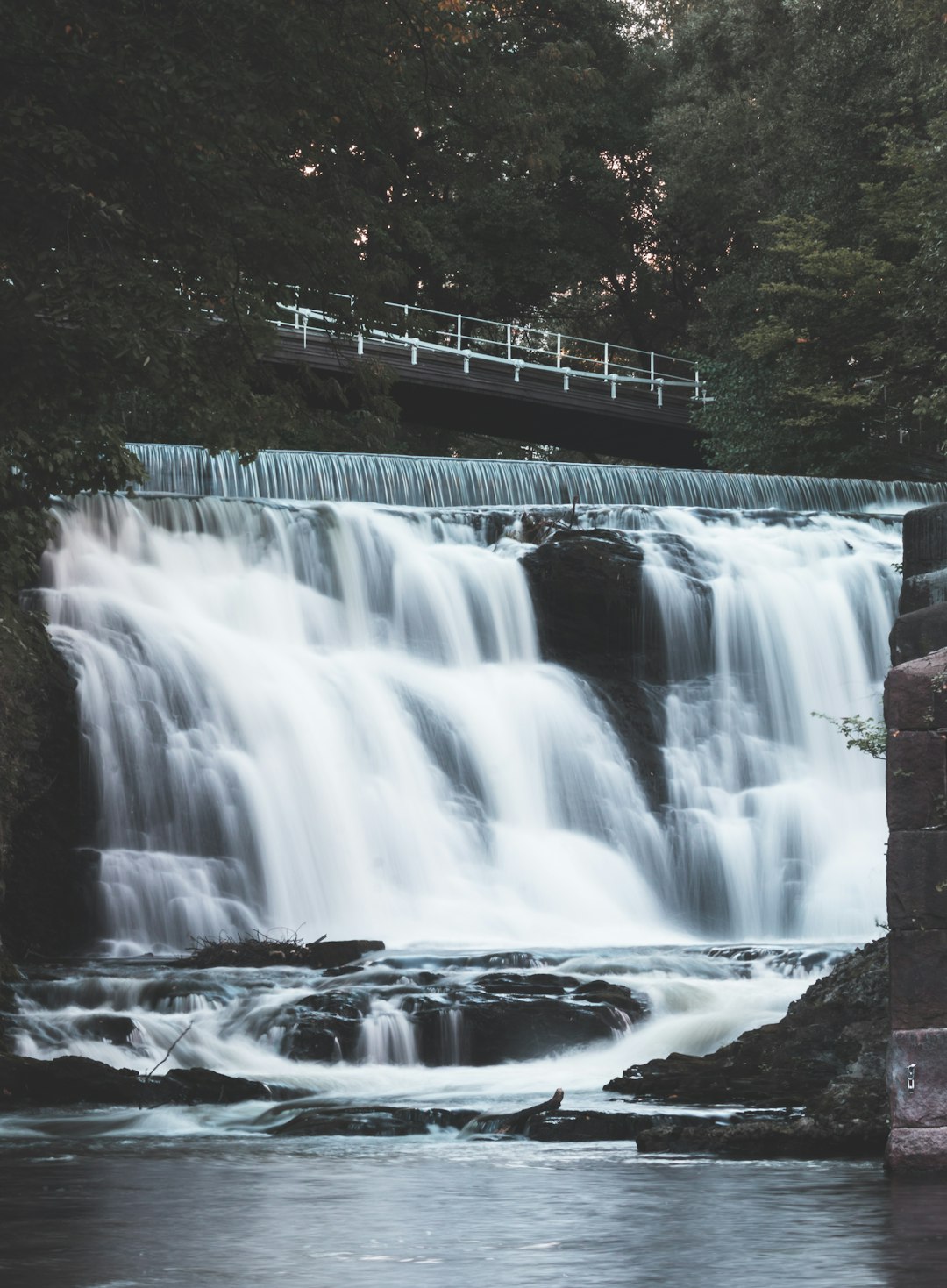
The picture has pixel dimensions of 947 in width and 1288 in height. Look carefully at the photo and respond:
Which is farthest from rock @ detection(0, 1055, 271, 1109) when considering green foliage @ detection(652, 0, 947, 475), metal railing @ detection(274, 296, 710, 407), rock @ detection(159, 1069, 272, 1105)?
green foliage @ detection(652, 0, 947, 475)

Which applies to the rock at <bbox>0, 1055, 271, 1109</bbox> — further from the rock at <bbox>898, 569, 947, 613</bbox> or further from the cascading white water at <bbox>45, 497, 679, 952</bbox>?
the rock at <bbox>898, 569, 947, 613</bbox>

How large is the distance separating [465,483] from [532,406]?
15181 millimetres

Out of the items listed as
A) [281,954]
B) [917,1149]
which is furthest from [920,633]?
[281,954]

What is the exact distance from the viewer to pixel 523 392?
1797 inches

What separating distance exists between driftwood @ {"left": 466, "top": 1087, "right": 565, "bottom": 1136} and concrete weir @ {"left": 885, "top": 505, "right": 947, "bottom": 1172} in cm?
306

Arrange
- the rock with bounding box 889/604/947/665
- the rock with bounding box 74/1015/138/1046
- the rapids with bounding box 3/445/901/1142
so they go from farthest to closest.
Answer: the rapids with bounding box 3/445/901/1142, the rock with bounding box 74/1015/138/1046, the rock with bounding box 889/604/947/665

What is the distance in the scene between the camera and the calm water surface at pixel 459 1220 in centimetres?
623

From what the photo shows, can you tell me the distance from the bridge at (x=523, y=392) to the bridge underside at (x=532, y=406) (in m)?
0.02

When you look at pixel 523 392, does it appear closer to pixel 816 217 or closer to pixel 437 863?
pixel 816 217

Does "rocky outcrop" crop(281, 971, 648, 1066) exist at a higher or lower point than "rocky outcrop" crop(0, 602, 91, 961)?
lower

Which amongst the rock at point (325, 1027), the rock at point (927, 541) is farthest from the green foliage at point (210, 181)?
the rock at point (325, 1027)

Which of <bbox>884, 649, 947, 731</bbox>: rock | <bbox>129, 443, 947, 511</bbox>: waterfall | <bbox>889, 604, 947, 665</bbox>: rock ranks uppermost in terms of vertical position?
<bbox>129, 443, 947, 511</bbox>: waterfall

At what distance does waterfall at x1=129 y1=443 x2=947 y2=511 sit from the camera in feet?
103

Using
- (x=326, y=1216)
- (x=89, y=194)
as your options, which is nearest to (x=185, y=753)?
(x=89, y=194)
